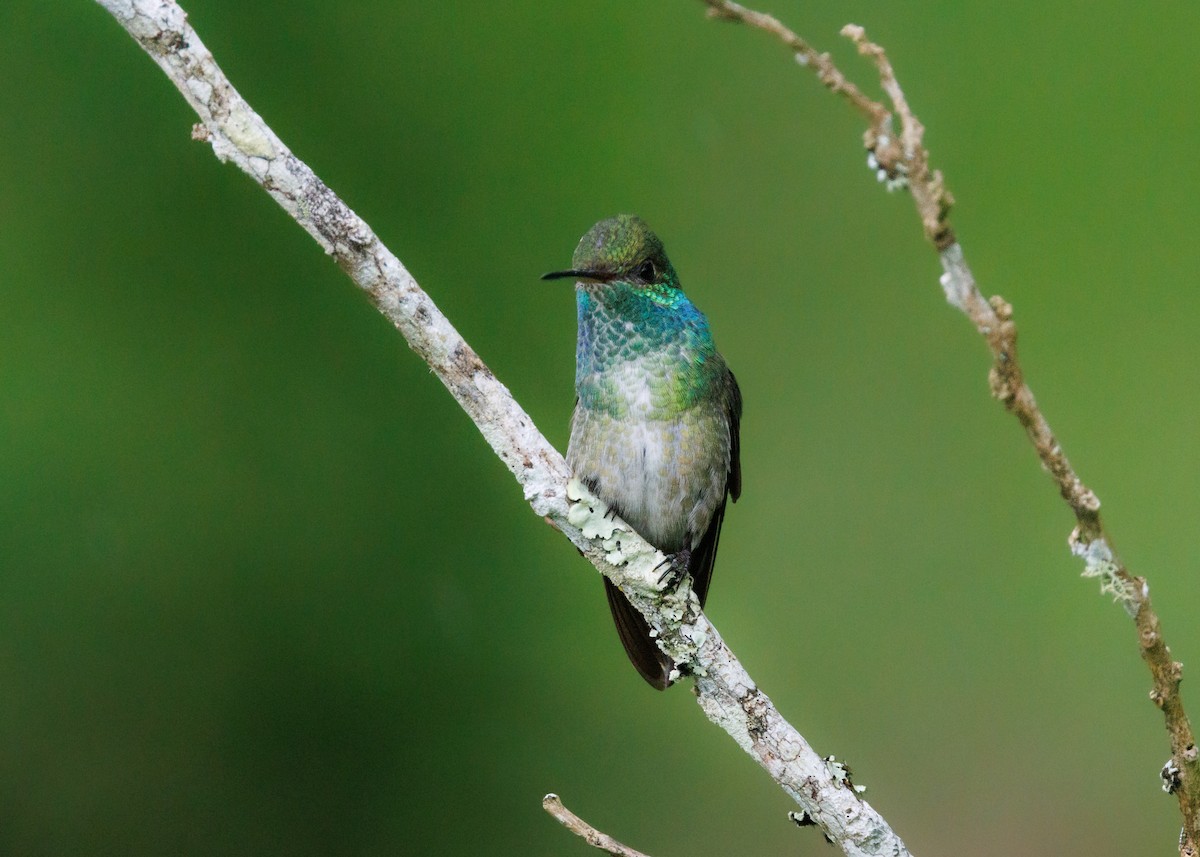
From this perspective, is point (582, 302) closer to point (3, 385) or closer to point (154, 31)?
point (154, 31)

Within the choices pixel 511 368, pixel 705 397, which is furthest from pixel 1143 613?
pixel 511 368

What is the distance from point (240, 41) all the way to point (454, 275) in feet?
2.48

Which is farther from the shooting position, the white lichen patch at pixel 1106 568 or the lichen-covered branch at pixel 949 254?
the white lichen patch at pixel 1106 568

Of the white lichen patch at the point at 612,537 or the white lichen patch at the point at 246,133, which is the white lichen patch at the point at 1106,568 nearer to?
the white lichen patch at the point at 612,537

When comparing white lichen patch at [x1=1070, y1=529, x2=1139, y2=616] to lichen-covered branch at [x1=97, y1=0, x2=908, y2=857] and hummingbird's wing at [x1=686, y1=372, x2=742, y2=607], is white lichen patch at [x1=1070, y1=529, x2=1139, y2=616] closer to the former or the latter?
lichen-covered branch at [x1=97, y1=0, x2=908, y2=857]

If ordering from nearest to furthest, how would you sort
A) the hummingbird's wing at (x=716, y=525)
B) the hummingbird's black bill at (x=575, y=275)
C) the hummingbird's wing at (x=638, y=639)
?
the hummingbird's black bill at (x=575, y=275)
the hummingbird's wing at (x=638, y=639)
the hummingbird's wing at (x=716, y=525)

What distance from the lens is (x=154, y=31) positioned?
131cm

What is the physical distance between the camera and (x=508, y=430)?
144 cm

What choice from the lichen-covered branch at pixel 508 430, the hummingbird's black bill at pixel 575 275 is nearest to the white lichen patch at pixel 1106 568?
the lichen-covered branch at pixel 508 430

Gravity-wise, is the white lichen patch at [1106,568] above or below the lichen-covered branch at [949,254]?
below

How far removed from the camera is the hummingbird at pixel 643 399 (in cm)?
192

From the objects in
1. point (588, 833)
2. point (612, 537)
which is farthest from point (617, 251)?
point (588, 833)

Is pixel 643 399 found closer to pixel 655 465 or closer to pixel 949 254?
pixel 655 465

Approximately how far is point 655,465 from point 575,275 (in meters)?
0.36
